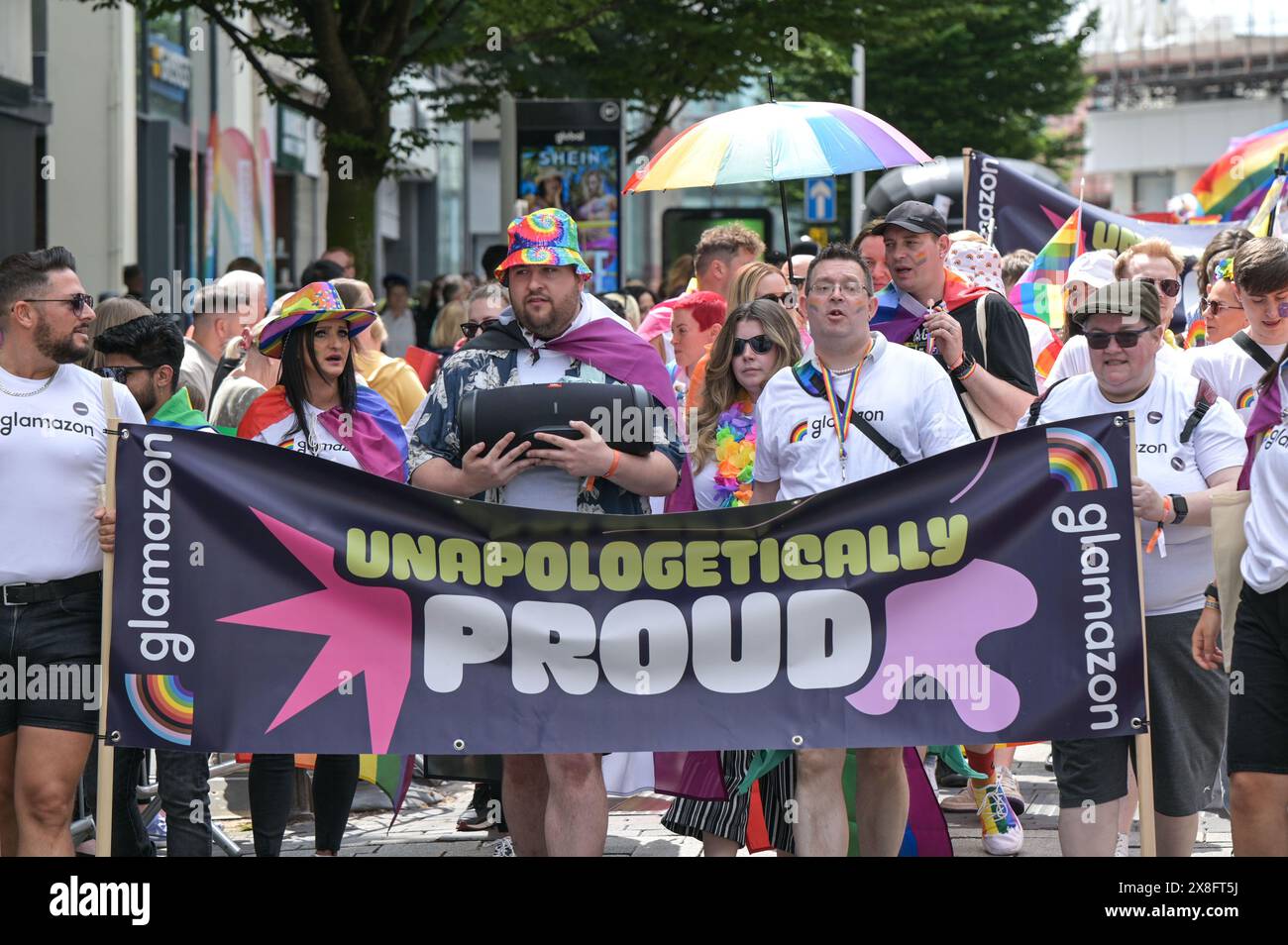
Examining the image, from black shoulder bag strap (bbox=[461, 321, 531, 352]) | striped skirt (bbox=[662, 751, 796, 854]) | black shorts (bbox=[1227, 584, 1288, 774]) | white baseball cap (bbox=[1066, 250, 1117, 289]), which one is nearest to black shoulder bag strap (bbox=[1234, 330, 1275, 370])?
white baseball cap (bbox=[1066, 250, 1117, 289])

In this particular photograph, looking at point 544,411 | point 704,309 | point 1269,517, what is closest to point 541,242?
point 544,411

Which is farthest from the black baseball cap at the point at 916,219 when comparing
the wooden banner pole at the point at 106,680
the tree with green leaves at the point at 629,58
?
the tree with green leaves at the point at 629,58

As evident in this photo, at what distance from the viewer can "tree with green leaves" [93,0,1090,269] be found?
15.8 meters

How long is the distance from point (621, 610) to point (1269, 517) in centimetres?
195

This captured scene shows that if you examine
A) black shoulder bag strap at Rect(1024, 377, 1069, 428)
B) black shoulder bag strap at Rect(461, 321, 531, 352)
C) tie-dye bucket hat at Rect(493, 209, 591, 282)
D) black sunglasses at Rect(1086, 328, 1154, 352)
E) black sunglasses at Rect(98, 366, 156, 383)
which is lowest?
black shoulder bag strap at Rect(1024, 377, 1069, 428)

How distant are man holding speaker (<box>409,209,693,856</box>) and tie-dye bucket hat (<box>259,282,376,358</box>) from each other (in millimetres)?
693

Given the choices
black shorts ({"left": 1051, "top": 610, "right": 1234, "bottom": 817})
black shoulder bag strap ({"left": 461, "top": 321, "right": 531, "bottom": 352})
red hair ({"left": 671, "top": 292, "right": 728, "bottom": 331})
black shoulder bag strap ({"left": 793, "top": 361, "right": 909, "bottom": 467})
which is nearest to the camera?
black shorts ({"left": 1051, "top": 610, "right": 1234, "bottom": 817})

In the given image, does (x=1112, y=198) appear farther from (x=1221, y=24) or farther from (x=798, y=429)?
(x=798, y=429)

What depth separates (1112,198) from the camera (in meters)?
88.2

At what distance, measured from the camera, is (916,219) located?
721 centimetres

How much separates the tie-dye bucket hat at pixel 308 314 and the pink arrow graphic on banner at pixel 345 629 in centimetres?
124

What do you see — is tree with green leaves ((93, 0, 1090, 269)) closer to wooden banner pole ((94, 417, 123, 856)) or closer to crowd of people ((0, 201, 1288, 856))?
crowd of people ((0, 201, 1288, 856))

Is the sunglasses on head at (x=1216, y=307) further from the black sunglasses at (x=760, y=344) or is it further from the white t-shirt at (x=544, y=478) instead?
the white t-shirt at (x=544, y=478)
